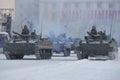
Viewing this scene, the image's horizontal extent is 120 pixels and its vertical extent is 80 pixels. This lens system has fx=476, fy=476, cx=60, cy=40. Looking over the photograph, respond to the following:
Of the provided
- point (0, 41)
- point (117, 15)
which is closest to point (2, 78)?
point (0, 41)

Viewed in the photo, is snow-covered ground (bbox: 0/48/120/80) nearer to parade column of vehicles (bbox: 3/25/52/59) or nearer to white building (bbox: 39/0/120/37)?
parade column of vehicles (bbox: 3/25/52/59)

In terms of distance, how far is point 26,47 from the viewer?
24375 mm

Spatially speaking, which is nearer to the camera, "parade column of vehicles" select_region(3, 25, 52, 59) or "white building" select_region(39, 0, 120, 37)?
"parade column of vehicles" select_region(3, 25, 52, 59)

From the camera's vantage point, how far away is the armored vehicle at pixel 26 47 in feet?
80.0

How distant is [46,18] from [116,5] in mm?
6068

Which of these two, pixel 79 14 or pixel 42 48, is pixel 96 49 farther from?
pixel 79 14

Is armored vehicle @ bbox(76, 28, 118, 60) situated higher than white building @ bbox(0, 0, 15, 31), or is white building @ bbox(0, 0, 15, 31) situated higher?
white building @ bbox(0, 0, 15, 31)

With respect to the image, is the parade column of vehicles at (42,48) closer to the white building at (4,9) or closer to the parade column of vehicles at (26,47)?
the parade column of vehicles at (26,47)

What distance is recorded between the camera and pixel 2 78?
37.7 ft

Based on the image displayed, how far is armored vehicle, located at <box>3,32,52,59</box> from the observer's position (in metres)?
24.4

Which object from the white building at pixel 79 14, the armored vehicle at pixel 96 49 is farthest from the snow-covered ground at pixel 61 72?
the white building at pixel 79 14

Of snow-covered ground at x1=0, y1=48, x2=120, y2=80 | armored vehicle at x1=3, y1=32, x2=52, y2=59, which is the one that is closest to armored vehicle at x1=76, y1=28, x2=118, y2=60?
armored vehicle at x1=3, y1=32, x2=52, y2=59

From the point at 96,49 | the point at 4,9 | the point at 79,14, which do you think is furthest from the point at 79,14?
the point at 4,9

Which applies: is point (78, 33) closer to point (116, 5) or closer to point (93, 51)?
point (116, 5)
